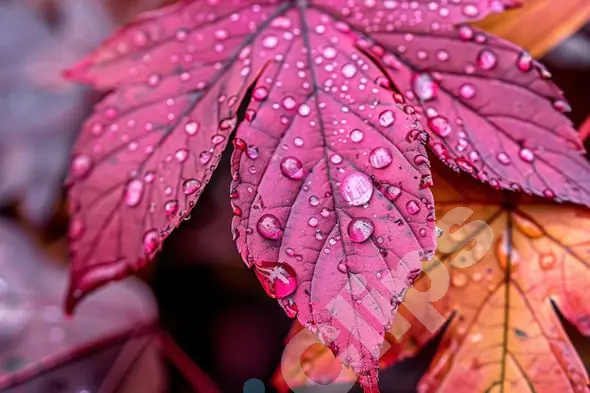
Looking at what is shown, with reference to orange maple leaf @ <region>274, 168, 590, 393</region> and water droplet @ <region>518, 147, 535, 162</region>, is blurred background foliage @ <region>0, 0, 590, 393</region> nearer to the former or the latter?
orange maple leaf @ <region>274, 168, 590, 393</region>

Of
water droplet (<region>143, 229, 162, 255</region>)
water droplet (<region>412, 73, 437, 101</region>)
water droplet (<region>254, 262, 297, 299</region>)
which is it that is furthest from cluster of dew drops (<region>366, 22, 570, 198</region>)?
water droplet (<region>143, 229, 162, 255</region>)

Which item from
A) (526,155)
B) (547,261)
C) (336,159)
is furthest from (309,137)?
(547,261)

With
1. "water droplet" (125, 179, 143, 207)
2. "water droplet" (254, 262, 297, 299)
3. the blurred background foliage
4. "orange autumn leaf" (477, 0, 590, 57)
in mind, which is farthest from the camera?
the blurred background foliage

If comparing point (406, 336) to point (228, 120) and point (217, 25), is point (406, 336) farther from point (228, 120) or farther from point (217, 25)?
point (217, 25)

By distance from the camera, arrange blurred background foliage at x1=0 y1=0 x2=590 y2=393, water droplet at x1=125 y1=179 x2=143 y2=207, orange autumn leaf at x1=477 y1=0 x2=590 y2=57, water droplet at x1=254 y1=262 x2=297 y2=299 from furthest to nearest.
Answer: blurred background foliage at x1=0 y1=0 x2=590 y2=393 < orange autumn leaf at x1=477 y1=0 x2=590 y2=57 < water droplet at x1=125 y1=179 x2=143 y2=207 < water droplet at x1=254 y1=262 x2=297 y2=299

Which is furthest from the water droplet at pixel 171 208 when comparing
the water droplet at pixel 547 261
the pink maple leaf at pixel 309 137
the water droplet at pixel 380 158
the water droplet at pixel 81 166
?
the water droplet at pixel 547 261

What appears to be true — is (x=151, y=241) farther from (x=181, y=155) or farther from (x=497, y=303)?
(x=497, y=303)

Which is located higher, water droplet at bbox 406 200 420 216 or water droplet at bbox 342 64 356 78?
water droplet at bbox 342 64 356 78
